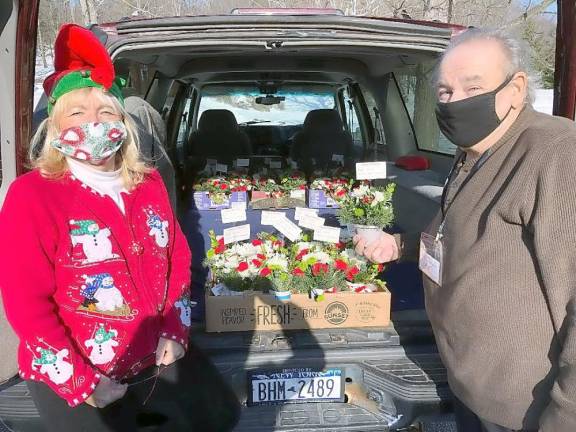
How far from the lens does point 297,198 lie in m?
4.99

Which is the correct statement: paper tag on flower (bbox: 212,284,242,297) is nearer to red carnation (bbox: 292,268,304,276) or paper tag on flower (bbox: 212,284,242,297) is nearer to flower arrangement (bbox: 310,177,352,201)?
red carnation (bbox: 292,268,304,276)

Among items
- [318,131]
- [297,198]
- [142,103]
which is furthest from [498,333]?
[318,131]

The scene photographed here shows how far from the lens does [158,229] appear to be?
1.80m

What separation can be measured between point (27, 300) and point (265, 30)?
55.1 inches

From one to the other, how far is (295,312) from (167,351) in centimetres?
76

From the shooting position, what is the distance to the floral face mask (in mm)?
1570

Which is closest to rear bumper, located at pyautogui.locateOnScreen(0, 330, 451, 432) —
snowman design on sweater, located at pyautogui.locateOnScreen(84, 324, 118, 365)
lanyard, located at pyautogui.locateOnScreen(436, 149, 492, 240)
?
snowman design on sweater, located at pyautogui.locateOnScreen(84, 324, 118, 365)

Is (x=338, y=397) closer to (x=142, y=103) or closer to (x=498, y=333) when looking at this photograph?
(x=498, y=333)

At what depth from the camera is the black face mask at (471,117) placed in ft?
5.01

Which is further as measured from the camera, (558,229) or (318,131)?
(318,131)

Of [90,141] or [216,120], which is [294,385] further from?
[216,120]

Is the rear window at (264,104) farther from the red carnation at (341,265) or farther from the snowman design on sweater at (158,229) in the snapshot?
the snowman design on sweater at (158,229)

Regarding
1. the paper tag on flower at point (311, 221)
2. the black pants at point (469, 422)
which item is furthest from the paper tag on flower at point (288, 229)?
the black pants at point (469, 422)

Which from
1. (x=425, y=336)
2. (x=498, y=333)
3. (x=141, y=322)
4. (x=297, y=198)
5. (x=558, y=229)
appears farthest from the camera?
(x=297, y=198)
